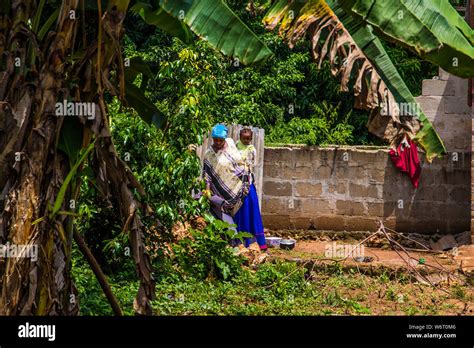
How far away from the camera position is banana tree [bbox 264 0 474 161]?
606 cm

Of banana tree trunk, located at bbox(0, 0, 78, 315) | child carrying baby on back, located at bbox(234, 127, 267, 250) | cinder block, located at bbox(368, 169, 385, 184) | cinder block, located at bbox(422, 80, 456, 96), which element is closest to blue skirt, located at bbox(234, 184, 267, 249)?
child carrying baby on back, located at bbox(234, 127, 267, 250)

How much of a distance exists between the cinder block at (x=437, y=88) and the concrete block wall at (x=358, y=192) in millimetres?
995

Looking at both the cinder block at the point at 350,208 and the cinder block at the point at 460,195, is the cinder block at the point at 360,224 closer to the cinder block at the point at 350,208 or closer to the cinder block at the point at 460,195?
the cinder block at the point at 350,208

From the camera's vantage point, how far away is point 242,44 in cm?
596

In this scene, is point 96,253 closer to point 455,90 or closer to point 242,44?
point 242,44

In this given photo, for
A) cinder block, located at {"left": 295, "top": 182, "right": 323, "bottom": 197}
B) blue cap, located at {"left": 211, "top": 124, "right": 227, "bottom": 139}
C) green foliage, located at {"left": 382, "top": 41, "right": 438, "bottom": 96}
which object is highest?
green foliage, located at {"left": 382, "top": 41, "right": 438, "bottom": 96}

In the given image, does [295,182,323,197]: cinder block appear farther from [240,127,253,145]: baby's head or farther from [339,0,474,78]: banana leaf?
[339,0,474,78]: banana leaf

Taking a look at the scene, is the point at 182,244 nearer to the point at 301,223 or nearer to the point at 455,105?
the point at 301,223

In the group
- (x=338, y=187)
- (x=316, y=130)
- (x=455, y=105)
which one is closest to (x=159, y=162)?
(x=338, y=187)

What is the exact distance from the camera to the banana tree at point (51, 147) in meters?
5.21

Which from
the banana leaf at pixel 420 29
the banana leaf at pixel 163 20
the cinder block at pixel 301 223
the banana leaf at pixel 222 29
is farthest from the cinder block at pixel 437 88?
the banana leaf at pixel 222 29

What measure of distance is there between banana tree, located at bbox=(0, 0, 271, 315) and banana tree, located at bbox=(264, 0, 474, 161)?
162 centimetres
